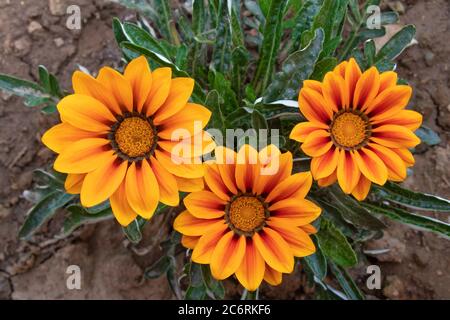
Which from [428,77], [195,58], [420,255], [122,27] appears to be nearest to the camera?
[122,27]

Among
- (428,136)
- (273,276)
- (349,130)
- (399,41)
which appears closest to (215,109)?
(349,130)

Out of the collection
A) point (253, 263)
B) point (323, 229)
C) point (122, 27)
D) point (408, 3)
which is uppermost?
point (408, 3)

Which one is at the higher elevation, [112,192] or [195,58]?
[195,58]

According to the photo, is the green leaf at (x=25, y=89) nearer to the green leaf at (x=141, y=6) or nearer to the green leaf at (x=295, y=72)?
the green leaf at (x=141, y=6)

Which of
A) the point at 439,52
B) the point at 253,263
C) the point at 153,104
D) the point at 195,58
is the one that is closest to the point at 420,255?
the point at 439,52

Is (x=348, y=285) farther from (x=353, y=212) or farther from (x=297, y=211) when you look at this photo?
(x=297, y=211)

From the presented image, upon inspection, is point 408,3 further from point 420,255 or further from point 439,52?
point 420,255

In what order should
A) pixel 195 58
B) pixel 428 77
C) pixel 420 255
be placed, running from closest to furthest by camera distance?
pixel 195 58 → pixel 420 255 → pixel 428 77
